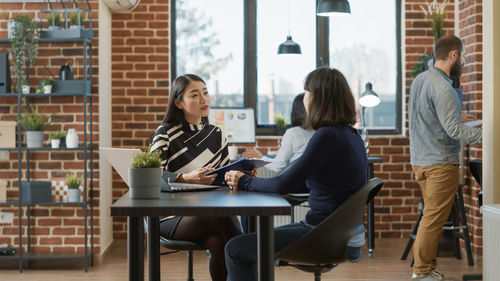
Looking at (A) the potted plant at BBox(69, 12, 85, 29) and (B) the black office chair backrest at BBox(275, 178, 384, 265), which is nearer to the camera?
(B) the black office chair backrest at BBox(275, 178, 384, 265)

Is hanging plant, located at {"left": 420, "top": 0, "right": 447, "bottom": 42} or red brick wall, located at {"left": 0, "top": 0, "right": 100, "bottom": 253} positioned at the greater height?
hanging plant, located at {"left": 420, "top": 0, "right": 447, "bottom": 42}

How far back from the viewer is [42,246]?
5.34 metres

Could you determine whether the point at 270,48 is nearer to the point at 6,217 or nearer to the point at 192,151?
the point at 6,217

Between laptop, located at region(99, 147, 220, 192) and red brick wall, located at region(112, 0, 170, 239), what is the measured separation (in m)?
3.50

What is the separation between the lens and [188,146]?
11.4ft

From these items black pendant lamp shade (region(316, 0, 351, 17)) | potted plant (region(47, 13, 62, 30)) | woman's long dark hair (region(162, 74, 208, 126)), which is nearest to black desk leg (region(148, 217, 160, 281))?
woman's long dark hair (region(162, 74, 208, 126))

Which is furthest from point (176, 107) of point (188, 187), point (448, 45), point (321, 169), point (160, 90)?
point (160, 90)

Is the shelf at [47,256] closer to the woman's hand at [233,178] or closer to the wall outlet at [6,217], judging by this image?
the wall outlet at [6,217]

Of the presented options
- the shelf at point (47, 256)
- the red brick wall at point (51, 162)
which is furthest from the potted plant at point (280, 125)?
the shelf at point (47, 256)

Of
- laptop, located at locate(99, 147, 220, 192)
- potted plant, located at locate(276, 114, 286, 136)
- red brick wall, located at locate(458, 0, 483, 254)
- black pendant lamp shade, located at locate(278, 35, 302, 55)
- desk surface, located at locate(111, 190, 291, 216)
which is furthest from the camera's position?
potted plant, located at locate(276, 114, 286, 136)

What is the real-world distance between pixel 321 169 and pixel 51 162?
123 inches

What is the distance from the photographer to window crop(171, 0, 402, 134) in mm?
6641

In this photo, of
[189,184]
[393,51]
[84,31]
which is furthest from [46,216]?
[393,51]

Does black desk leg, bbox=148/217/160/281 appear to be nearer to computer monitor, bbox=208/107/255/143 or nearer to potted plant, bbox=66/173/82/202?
potted plant, bbox=66/173/82/202
